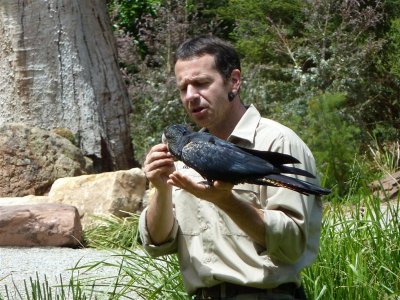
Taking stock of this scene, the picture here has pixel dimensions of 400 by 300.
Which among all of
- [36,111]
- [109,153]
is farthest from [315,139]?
[36,111]

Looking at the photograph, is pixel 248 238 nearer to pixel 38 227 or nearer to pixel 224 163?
pixel 224 163

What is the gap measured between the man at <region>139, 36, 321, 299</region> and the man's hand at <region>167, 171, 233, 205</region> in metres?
0.01

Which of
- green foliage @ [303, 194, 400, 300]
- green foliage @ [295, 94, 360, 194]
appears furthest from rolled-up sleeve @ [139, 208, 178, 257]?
green foliage @ [295, 94, 360, 194]

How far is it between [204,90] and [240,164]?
463 mm

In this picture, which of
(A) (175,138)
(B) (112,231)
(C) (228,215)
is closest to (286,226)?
(C) (228,215)

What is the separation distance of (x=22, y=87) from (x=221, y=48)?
283 inches

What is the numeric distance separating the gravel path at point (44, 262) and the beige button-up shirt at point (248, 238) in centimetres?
290

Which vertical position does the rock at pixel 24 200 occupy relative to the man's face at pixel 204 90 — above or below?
below

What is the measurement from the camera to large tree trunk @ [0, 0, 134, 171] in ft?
33.7

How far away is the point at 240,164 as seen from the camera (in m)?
2.94

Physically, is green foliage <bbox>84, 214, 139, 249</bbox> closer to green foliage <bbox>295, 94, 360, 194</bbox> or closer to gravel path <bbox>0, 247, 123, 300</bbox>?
gravel path <bbox>0, 247, 123, 300</bbox>

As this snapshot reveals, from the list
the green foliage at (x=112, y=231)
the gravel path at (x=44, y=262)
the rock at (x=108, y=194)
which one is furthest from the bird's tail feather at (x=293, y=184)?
the rock at (x=108, y=194)

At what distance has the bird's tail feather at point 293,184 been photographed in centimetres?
292

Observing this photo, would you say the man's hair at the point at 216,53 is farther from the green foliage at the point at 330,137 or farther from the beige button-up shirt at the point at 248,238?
the green foliage at the point at 330,137
